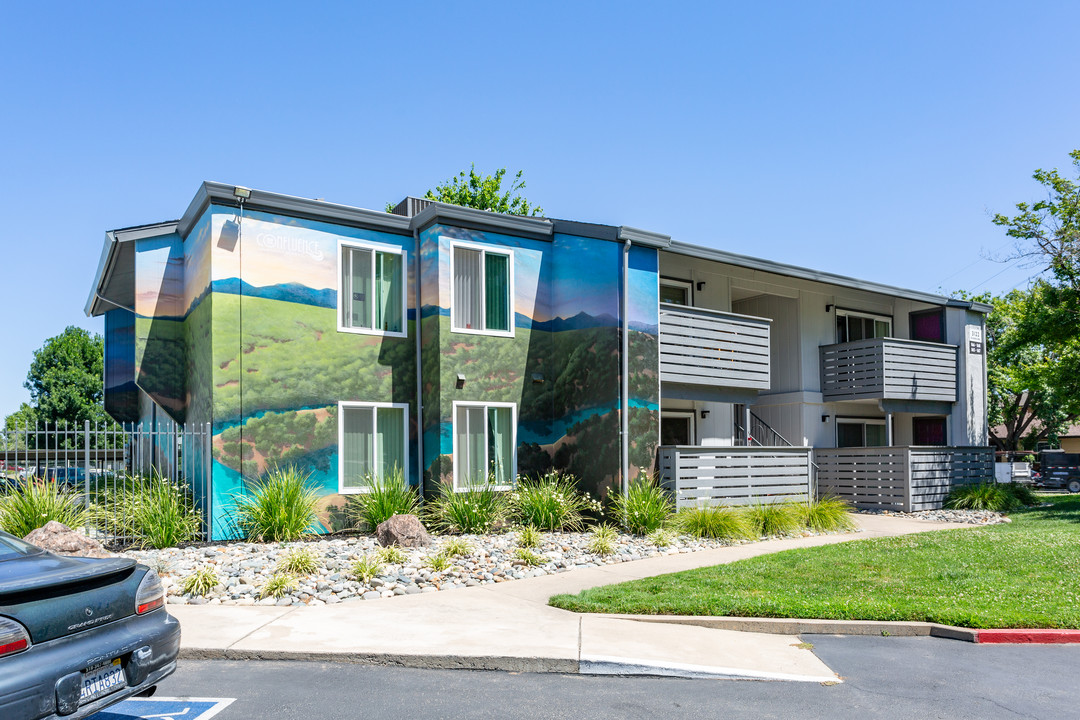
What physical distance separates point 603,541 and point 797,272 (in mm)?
9254

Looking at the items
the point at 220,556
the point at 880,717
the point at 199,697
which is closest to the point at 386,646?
the point at 199,697

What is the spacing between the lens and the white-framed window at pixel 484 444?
15.1 meters

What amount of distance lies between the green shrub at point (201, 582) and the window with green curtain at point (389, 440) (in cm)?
520

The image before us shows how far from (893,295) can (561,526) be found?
12261 mm

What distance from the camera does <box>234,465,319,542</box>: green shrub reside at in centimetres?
1306

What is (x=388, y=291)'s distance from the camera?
15.6 metres

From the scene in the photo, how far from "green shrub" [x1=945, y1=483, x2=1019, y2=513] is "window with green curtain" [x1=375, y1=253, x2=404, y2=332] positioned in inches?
551

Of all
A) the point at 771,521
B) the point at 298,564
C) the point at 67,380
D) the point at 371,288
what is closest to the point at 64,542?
the point at 298,564

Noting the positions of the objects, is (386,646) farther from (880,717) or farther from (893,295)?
(893,295)

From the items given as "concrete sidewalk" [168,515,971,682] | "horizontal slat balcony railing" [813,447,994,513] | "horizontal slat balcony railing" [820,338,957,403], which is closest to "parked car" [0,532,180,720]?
"concrete sidewalk" [168,515,971,682]

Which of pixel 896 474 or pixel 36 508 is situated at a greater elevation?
pixel 36 508

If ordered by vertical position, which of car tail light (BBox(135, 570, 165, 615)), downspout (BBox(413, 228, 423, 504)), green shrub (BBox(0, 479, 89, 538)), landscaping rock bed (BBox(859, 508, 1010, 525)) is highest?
downspout (BBox(413, 228, 423, 504))

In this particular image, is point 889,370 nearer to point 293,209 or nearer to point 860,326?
point 860,326

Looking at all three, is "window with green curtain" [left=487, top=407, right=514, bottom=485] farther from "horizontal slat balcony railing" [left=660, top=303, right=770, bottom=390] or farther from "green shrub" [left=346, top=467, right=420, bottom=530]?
"horizontal slat balcony railing" [left=660, top=303, right=770, bottom=390]
